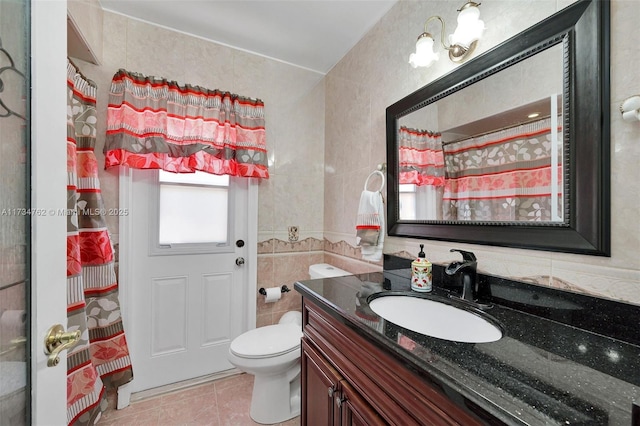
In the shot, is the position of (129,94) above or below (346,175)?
above

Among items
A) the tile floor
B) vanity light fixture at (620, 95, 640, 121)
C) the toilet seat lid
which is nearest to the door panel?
the tile floor

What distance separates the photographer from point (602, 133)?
0.76 meters

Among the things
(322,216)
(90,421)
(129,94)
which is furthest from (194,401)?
(129,94)

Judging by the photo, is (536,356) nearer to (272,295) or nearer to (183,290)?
(272,295)

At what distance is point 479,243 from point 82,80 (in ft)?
7.19

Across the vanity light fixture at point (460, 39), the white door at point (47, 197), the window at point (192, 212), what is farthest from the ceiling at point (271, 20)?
the white door at point (47, 197)

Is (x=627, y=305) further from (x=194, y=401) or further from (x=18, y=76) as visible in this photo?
(x=194, y=401)

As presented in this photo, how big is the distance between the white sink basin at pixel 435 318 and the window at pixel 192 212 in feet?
4.49

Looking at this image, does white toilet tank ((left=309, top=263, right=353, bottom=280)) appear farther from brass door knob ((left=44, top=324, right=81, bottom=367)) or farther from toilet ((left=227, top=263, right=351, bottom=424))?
brass door knob ((left=44, top=324, right=81, bottom=367))

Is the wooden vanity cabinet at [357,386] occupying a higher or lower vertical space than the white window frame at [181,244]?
lower

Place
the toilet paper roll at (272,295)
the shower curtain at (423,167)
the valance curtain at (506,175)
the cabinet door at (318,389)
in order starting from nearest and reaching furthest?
the valance curtain at (506,175), the cabinet door at (318,389), the shower curtain at (423,167), the toilet paper roll at (272,295)

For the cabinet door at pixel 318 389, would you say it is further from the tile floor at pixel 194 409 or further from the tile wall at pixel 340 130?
the tile wall at pixel 340 130

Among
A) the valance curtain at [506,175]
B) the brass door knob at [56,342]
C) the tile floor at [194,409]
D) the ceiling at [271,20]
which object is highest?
the ceiling at [271,20]

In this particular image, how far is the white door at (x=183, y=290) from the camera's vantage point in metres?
1.78
